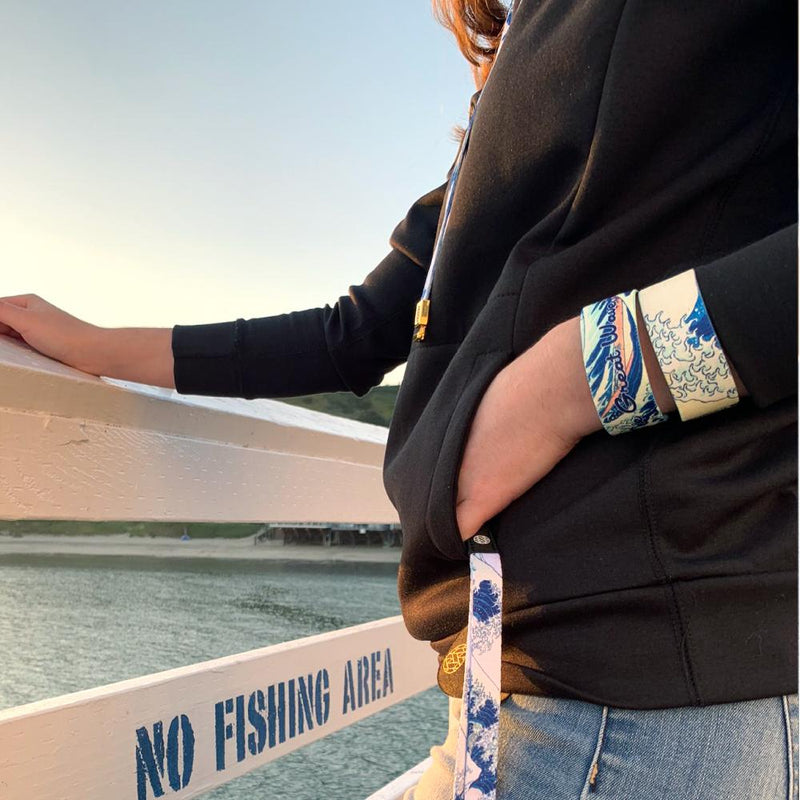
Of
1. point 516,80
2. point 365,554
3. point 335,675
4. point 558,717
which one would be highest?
point 516,80

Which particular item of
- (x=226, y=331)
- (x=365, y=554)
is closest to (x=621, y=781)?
(x=226, y=331)

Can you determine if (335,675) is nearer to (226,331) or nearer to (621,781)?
(226,331)

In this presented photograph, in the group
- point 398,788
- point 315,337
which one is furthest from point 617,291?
point 398,788

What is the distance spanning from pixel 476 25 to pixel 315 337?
36 cm

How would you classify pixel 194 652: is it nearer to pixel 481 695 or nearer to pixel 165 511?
pixel 165 511

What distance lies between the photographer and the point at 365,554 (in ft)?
89.5

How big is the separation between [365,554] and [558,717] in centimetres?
2734

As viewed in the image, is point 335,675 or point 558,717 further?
point 335,675

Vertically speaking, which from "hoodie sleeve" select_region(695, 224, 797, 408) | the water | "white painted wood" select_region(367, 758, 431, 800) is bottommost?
the water

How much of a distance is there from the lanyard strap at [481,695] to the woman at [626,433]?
0.02 m

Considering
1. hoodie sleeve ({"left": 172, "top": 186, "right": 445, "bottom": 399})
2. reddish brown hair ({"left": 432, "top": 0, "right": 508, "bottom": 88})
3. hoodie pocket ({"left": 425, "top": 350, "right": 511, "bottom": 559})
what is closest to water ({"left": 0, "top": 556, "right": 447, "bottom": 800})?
hoodie sleeve ({"left": 172, "top": 186, "right": 445, "bottom": 399})

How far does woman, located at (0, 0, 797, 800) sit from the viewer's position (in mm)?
418

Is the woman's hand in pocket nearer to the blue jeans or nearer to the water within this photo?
the blue jeans

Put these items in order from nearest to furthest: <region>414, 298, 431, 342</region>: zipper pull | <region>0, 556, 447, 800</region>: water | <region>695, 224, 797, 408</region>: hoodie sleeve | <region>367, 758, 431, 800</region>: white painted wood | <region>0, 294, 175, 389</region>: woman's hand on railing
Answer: <region>695, 224, 797, 408</region>: hoodie sleeve < <region>414, 298, 431, 342</region>: zipper pull < <region>0, 294, 175, 389</region>: woman's hand on railing < <region>367, 758, 431, 800</region>: white painted wood < <region>0, 556, 447, 800</region>: water
